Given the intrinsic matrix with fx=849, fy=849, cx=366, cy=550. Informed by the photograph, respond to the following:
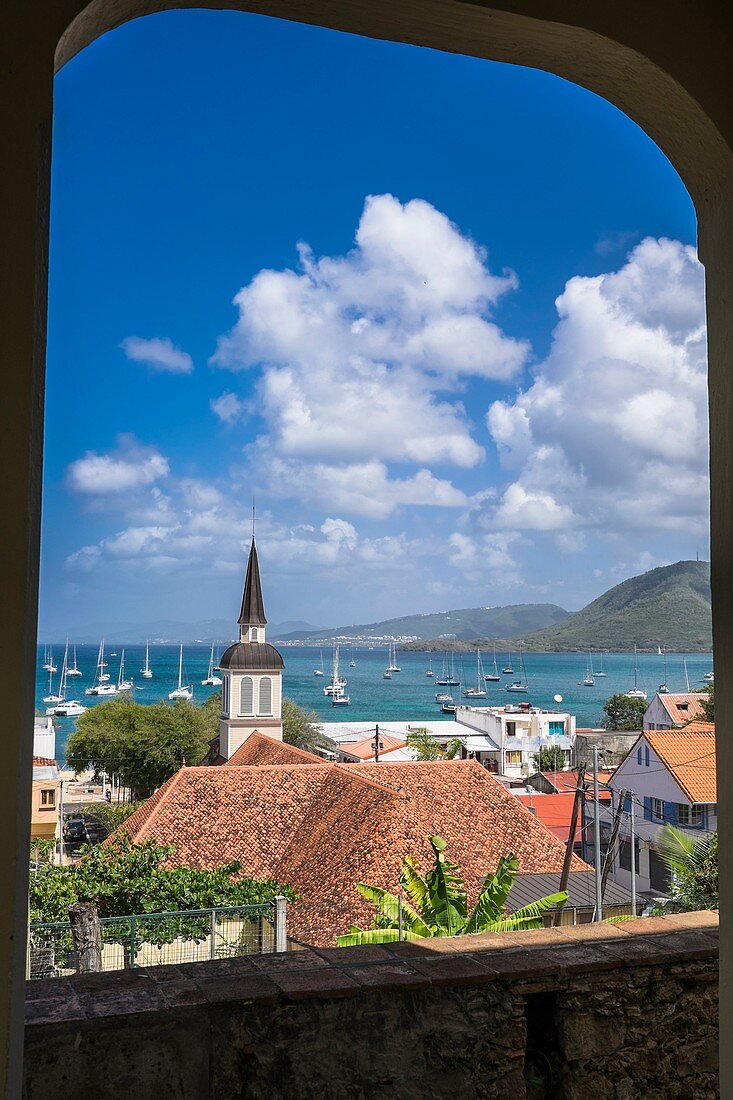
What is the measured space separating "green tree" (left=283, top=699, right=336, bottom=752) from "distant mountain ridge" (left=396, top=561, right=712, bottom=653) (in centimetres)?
2085

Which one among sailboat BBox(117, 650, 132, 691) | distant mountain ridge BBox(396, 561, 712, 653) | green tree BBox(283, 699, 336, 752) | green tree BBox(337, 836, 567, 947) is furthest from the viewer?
sailboat BBox(117, 650, 132, 691)

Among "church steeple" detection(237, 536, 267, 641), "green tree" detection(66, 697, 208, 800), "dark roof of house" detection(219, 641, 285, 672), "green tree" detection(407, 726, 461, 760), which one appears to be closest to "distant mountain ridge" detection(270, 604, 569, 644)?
"green tree" detection(407, 726, 461, 760)

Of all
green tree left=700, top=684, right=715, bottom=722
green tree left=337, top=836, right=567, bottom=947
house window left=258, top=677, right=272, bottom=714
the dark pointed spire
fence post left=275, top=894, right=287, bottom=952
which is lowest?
fence post left=275, top=894, right=287, bottom=952

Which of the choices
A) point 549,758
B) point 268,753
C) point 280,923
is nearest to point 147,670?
point 549,758

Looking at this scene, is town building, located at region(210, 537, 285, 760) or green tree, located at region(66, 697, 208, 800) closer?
town building, located at region(210, 537, 285, 760)

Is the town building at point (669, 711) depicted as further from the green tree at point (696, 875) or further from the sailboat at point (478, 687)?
the sailboat at point (478, 687)

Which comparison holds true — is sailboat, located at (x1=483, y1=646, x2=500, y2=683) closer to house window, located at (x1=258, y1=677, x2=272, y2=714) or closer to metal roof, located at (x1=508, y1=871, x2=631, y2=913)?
house window, located at (x1=258, y1=677, x2=272, y2=714)

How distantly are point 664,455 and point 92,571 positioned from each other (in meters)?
61.4

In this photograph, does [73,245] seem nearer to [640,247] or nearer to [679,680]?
[640,247]

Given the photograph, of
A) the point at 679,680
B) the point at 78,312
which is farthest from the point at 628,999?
the point at 78,312

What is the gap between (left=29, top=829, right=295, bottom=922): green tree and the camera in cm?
930

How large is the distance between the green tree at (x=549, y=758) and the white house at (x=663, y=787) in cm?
1794

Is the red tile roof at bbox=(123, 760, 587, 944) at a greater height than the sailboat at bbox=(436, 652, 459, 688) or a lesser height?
greater

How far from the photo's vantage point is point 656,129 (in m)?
1.16
